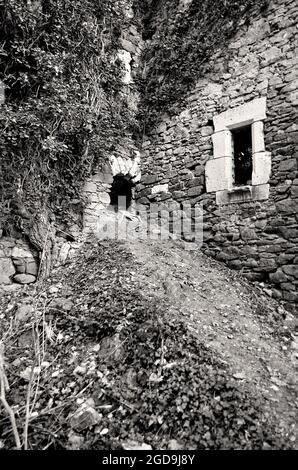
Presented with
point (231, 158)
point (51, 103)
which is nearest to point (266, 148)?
point (231, 158)

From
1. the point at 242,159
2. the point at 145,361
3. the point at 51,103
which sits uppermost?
the point at 51,103

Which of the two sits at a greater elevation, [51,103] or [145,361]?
[51,103]

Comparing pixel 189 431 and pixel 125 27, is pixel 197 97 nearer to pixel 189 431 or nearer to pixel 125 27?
pixel 125 27

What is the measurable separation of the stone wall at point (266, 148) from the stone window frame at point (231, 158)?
62mm

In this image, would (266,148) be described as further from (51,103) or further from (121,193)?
(51,103)

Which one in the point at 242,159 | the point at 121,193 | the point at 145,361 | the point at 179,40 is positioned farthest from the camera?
the point at 121,193

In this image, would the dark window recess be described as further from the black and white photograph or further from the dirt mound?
the dirt mound

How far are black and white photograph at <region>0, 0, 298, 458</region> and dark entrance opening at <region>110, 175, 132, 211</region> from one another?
0.09ft

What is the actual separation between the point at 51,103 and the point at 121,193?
2.10 meters

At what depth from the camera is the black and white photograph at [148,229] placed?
81.6 inches

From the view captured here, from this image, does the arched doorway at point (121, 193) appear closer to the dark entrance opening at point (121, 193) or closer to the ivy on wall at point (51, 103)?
the dark entrance opening at point (121, 193)

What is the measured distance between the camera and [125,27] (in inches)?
212

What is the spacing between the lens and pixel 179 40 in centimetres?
512

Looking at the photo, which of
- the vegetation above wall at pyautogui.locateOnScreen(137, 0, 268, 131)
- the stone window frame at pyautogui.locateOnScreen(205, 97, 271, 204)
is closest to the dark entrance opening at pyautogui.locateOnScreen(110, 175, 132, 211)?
the vegetation above wall at pyautogui.locateOnScreen(137, 0, 268, 131)
